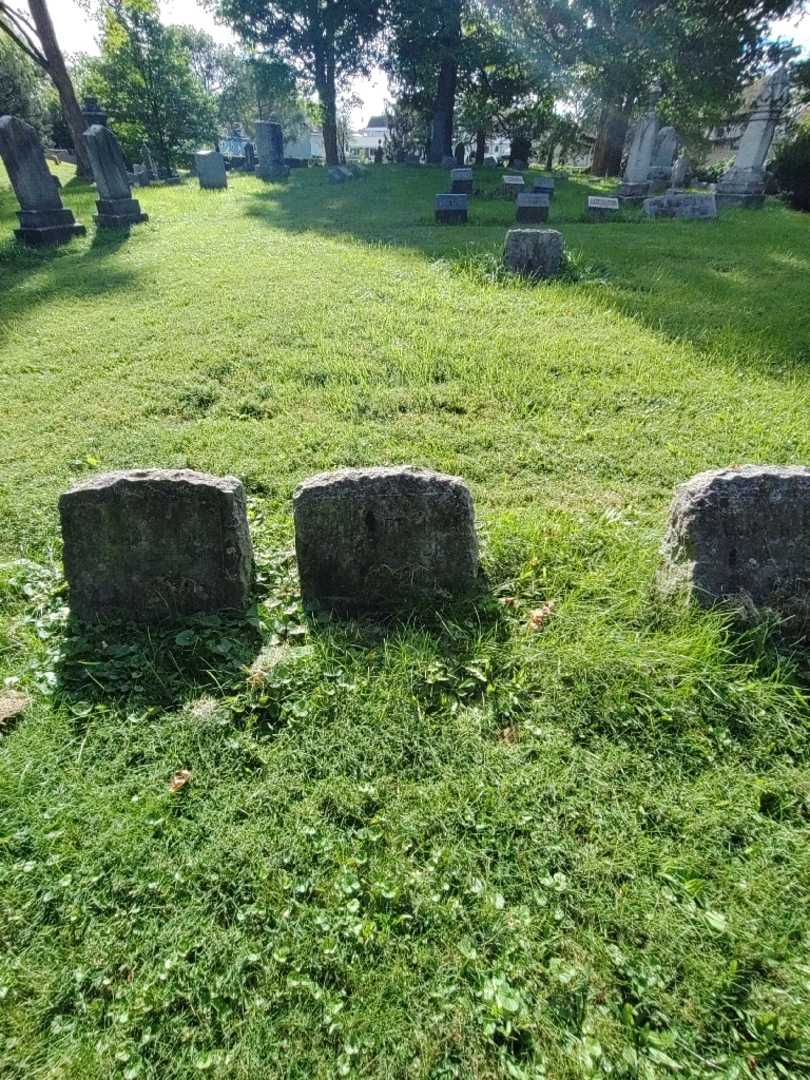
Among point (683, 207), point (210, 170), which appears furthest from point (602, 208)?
point (210, 170)

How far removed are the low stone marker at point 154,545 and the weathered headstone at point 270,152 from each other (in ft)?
71.3

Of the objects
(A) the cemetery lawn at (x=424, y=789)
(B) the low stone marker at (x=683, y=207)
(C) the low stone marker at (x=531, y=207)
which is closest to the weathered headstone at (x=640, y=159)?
(B) the low stone marker at (x=683, y=207)

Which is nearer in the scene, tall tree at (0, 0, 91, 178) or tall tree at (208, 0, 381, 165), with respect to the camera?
tall tree at (0, 0, 91, 178)

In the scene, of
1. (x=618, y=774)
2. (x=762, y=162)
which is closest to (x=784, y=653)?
(x=618, y=774)

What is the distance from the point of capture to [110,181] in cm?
1121

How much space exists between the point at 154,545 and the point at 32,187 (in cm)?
1145

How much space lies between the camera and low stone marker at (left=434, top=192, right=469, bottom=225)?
11.2m

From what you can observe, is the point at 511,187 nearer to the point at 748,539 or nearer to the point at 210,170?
the point at 210,170

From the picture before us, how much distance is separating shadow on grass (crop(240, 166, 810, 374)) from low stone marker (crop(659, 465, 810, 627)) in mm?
3306

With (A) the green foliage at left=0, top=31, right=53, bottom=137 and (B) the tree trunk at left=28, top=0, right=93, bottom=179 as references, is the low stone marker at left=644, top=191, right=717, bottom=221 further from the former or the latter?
(A) the green foliage at left=0, top=31, right=53, bottom=137

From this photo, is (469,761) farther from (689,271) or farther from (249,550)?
(689,271)

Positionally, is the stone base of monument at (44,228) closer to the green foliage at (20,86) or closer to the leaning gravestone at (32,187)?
the leaning gravestone at (32,187)

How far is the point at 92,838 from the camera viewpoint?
1838 mm

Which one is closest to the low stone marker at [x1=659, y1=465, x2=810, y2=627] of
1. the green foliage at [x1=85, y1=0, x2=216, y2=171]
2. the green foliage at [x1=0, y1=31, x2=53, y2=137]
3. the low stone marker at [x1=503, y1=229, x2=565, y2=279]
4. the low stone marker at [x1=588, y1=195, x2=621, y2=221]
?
the low stone marker at [x1=503, y1=229, x2=565, y2=279]
